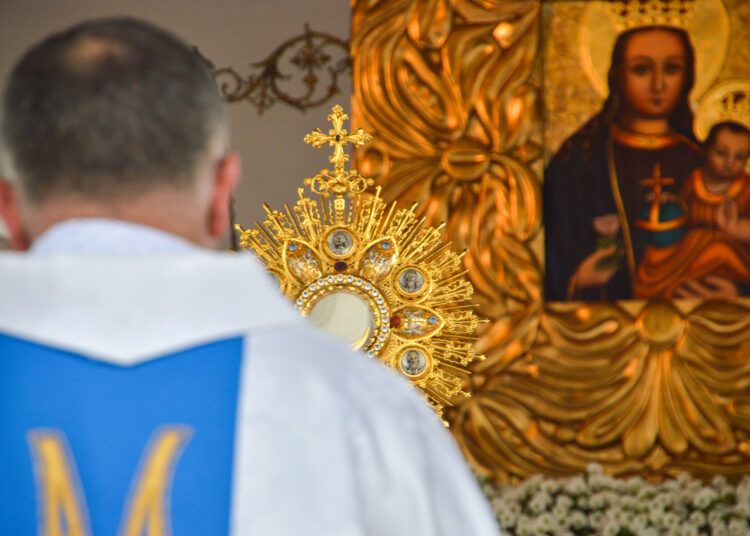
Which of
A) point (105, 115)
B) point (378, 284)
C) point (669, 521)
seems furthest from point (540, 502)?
point (105, 115)

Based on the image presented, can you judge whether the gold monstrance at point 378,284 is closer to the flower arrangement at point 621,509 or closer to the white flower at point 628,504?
the flower arrangement at point 621,509

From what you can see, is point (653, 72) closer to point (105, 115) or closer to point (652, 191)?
point (652, 191)

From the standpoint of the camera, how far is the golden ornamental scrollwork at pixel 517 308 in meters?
4.21

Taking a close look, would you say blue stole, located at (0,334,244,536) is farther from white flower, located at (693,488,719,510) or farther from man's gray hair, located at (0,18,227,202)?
white flower, located at (693,488,719,510)

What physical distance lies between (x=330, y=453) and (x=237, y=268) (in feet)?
0.73

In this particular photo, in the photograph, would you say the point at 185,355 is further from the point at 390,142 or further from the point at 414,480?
the point at 390,142

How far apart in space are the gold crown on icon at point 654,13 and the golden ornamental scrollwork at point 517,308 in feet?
1.08

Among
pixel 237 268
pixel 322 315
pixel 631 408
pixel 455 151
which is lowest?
pixel 631 408

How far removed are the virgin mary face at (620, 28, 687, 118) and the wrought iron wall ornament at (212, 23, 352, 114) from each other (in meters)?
1.09

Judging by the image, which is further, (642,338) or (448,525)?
(642,338)

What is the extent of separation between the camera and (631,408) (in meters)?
4.23

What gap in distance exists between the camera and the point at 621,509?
3.51 metres

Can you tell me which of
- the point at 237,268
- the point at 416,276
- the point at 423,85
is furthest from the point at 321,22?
the point at 237,268

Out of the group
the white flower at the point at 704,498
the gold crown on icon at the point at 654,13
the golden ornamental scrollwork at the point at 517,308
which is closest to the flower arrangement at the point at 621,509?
the white flower at the point at 704,498
